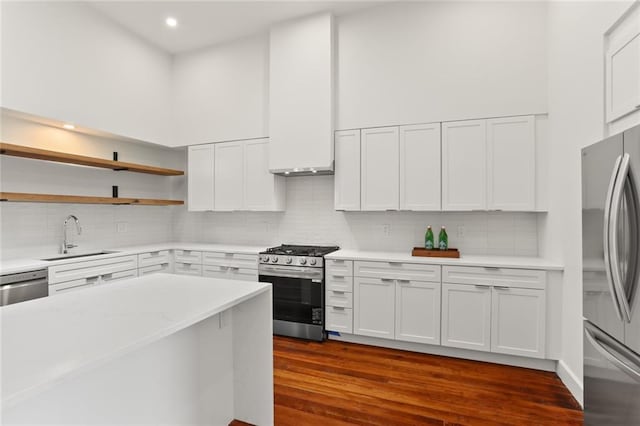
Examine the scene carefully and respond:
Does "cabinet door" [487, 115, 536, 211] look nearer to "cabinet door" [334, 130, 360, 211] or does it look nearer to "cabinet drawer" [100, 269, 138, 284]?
"cabinet door" [334, 130, 360, 211]

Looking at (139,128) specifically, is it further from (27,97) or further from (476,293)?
(476,293)

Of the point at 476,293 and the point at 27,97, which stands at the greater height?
the point at 27,97

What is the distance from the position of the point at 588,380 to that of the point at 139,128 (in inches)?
195

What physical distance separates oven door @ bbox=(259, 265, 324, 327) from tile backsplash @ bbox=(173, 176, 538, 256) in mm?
701

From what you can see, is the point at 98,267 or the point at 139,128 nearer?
the point at 98,267

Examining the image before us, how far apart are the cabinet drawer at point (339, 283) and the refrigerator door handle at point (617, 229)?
7.24ft

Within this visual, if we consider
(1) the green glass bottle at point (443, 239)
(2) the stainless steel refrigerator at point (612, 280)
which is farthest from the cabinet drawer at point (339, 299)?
(2) the stainless steel refrigerator at point (612, 280)

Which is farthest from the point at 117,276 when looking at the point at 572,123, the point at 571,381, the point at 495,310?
the point at 572,123

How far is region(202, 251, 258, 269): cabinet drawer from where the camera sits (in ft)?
12.6

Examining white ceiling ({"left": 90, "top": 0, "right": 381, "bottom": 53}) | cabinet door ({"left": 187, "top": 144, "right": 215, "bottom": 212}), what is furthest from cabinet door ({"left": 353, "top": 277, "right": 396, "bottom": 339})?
white ceiling ({"left": 90, "top": 0, "right": 381, "bottom": 53})

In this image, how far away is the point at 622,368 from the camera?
4.70ft

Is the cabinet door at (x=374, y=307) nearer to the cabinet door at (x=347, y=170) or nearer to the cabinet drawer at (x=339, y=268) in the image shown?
the cabinet drawer at (x=339, y=268)

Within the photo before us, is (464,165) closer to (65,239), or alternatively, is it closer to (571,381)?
(571,381)

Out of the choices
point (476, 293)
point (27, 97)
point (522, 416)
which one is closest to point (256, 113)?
point (27, 97)
